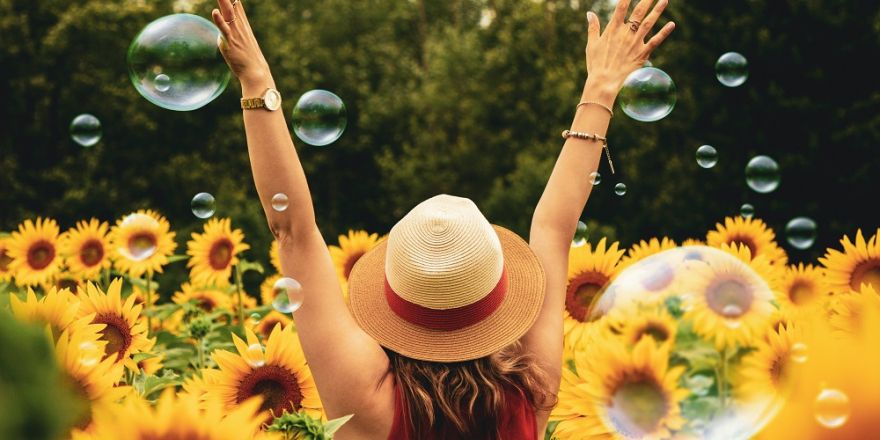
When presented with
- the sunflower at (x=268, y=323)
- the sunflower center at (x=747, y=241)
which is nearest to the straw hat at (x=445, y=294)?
the sunflower at (x=268, y=323)

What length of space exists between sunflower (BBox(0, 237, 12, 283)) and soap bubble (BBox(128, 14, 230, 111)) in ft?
5.58

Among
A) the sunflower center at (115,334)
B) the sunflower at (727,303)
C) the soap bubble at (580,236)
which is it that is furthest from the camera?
the soap bubble at (580,236)

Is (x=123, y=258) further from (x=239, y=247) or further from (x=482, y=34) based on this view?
(x=482, y=34)

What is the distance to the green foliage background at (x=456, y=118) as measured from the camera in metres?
15.9

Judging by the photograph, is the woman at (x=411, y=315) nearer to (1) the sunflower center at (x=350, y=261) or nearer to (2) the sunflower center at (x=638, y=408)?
(2) the sunflower center at (x=638, y=408)

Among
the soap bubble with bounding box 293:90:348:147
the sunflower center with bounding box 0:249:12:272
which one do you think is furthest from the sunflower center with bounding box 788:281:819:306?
the sunflower center with bounding box 0:249:12:272

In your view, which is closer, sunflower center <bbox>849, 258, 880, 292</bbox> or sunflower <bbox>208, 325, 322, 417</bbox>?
sunflower <bbox>208, 325, 322, 417</bbox>

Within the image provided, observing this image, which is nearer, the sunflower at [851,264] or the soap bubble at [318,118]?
the sunflower at [851,264]

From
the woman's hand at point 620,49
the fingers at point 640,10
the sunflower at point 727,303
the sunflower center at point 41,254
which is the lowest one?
the sunflower center at point 41,254

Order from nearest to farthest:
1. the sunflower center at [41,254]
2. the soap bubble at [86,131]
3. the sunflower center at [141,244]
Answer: the sunflower center at [141,244] → the sunflower center at [41,254] → the soap bubble at [86,131]

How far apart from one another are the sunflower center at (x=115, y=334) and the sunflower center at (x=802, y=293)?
233 cm

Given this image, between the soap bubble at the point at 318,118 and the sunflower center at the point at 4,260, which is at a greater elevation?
the soap bubble at the point at 318,118

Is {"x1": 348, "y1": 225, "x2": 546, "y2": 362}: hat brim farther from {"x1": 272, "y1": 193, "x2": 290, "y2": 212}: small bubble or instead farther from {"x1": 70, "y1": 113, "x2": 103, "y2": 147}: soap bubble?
{"x1": 70, "y1": 113, "x2": 103, "y2": 147}: soap bubble

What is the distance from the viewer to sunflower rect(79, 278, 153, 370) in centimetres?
265
